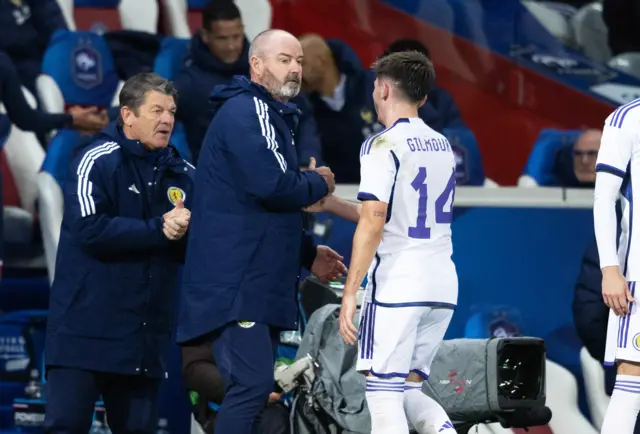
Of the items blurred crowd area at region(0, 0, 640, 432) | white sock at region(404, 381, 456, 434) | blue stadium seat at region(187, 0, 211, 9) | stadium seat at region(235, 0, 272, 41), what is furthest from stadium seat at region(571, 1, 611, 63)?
white sock at region(404, 381, 456, 434)

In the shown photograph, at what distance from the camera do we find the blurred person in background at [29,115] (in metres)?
7.04

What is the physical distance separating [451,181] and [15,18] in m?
3.86

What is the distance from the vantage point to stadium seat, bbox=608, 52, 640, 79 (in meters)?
9.68

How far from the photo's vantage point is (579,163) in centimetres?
807

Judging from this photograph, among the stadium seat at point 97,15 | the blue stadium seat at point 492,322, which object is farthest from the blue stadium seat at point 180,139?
the blue stadium seat at point 492,322

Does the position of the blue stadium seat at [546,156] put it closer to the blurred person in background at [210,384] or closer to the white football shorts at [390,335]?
the blurred person in background at [210,384]

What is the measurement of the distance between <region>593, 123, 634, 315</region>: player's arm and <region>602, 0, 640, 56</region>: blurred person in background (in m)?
5.30

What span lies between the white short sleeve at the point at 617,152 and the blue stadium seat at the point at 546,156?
3.18 metres

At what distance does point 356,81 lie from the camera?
26.9 feet

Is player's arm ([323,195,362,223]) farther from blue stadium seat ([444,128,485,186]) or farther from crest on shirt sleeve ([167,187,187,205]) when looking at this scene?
blue stadium seat ([444,128,485,186])

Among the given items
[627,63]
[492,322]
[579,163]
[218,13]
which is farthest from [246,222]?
[627,63]

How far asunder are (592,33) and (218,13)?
3.44 meters

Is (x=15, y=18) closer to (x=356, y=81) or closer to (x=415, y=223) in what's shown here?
(x=356, y=81)

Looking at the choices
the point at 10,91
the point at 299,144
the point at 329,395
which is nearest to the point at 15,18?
the point at 10,91
